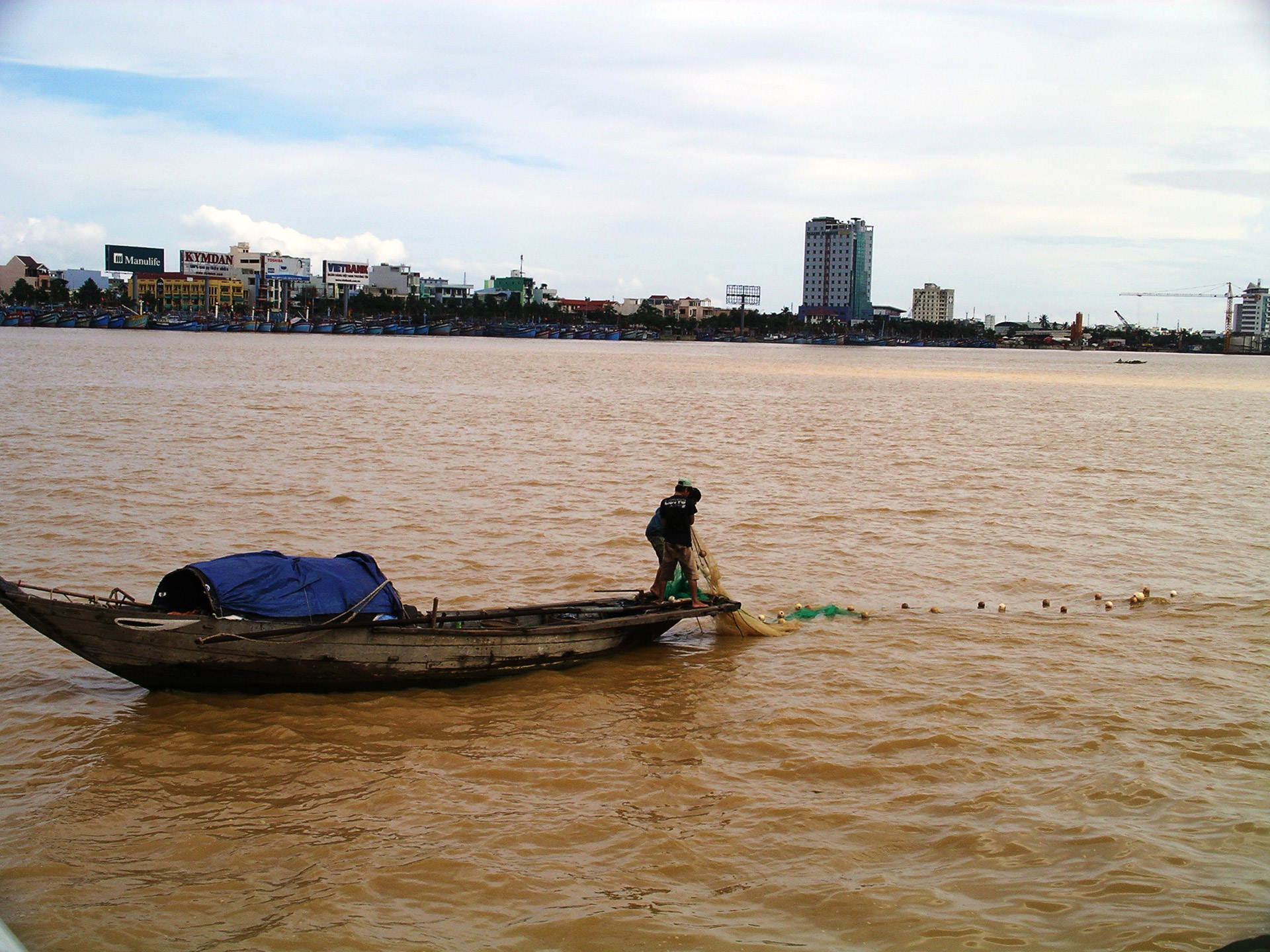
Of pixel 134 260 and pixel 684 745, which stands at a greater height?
pixel 134 260

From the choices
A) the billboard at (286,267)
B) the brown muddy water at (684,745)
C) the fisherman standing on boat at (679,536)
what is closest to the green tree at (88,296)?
the billboard at (286,267)

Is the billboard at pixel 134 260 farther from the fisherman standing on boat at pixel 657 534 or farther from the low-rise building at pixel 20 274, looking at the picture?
the fisherman standing on boat at pixel 657 534

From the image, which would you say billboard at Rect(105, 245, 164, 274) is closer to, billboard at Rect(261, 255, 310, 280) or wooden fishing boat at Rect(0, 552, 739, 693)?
billboard at Rect(261, 255, 310, 280)

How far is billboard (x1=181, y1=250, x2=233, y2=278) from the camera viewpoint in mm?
165875

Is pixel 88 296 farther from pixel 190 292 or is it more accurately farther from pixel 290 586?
pixel 290 586

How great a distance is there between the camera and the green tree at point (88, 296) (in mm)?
153000

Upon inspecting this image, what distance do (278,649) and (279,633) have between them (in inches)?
7.0

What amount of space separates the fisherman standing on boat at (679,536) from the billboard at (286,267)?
6874 inches

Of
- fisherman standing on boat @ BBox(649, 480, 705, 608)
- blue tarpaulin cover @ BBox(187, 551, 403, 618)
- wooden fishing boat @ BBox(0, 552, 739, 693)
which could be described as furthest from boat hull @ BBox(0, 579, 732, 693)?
fisherman standing on boat @ BBox(649, 480, 705, 608)

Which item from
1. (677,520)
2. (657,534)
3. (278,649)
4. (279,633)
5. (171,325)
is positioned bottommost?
(278,649)

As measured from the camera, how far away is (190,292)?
538 feet

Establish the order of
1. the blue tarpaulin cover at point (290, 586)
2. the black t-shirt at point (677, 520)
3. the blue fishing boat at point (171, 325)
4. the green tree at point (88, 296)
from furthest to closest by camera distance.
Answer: the green tree at point (88, 296) → the blue fishing boat at point (171, 325) → the black t-shirt at point (677, 520) → the blue tarpaulin cover at point (290, 586)

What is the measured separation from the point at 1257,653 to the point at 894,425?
27.2 meters

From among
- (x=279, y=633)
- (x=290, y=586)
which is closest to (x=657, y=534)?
(x=290, y=586)
